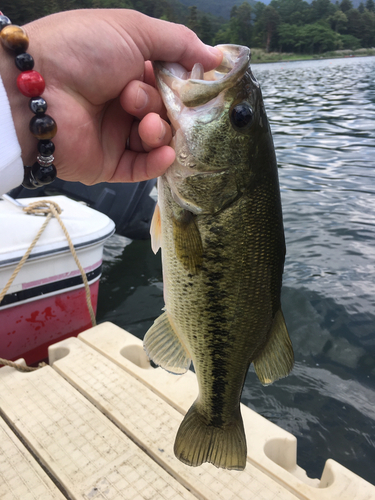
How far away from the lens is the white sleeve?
129 centimetres

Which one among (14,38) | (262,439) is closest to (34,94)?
(14,38)

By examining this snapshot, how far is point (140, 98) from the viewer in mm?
1562

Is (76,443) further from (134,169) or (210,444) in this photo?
(134,169)

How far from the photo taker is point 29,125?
1.42 m

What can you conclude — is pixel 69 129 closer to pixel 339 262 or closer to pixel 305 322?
pixel 305 322

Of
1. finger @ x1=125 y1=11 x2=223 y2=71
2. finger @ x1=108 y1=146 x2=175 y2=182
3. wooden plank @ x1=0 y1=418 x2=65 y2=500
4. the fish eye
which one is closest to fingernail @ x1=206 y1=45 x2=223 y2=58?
finger @ x1=125 y1=11 x2=223 y2=71

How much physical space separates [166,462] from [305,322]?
10.1 feet

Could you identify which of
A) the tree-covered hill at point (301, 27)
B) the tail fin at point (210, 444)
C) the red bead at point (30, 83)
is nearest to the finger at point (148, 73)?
the red bead at point (30, 83)

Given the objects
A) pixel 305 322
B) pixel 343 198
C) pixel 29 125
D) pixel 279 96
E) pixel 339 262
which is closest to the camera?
pixel 29 125

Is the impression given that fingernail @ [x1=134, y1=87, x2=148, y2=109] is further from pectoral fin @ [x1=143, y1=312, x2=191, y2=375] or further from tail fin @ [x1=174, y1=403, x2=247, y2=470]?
tail fin @ [x1=174, y1=403, x2=247, y2=470]

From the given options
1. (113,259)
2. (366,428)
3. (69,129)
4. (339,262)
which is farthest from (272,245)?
(113,259)

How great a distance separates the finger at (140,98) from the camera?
5.11 ft

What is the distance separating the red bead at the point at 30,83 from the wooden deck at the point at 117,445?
2.18 m

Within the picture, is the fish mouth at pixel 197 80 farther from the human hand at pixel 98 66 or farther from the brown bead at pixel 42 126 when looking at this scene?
the brown bead at pixel 42 126
